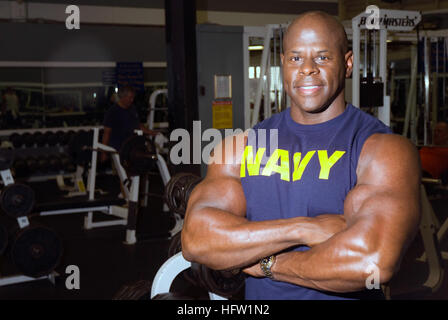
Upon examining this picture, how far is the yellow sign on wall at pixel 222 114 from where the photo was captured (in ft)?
15.4

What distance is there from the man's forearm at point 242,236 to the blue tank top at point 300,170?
5 cm

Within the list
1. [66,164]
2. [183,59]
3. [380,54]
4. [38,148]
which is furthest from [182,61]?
[38,148]

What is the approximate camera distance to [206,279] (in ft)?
4.20

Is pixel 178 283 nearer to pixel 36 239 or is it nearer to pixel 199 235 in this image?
pixel 36 239

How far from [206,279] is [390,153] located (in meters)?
0.59

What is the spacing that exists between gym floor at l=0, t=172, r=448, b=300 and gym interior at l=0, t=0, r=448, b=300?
0.02 meters

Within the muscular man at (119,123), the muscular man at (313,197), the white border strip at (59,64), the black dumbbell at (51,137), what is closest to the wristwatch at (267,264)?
the muscular man at (313,197)

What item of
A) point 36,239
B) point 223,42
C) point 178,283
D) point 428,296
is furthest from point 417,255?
point 36,239

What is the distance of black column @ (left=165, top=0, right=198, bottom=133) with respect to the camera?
4.48 metres

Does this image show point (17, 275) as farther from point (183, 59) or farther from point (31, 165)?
point (31, 165)

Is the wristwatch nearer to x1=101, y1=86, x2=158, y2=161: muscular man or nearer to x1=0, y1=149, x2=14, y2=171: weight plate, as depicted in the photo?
x1=0, y1=149, x2=14, y2=171: weight plate

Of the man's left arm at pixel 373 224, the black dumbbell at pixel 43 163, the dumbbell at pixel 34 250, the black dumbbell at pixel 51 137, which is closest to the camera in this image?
the man's left arm at pixel 373 224

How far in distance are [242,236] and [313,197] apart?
0.56ft

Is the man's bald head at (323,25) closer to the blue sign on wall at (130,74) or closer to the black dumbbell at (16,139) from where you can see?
the black dumbbell at (16,139)
